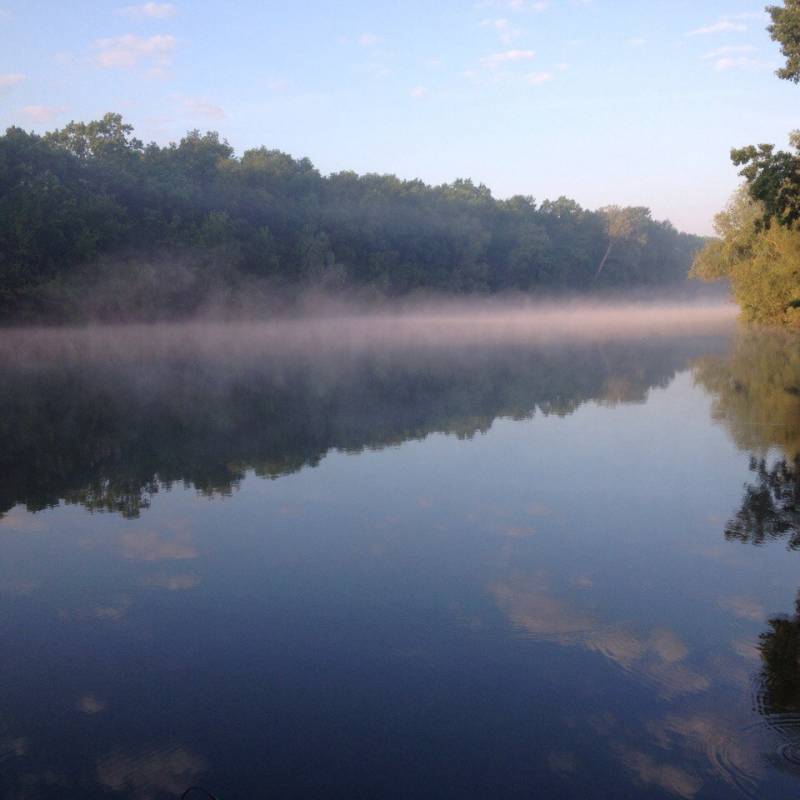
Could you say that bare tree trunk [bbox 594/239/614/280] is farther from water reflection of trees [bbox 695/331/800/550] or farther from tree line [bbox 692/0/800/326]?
water reflection of trees [bbox 695/331/800/550]

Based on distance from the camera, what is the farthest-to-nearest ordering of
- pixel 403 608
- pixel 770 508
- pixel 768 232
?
pixel 768 232
pixel 770 508
pixel 403 608

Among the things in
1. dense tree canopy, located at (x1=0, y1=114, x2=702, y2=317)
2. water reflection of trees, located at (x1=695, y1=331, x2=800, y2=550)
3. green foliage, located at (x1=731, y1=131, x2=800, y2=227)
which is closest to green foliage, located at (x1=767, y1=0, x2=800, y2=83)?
green foliage, located at (x1=731, y1=131, x2=800, y2=227)

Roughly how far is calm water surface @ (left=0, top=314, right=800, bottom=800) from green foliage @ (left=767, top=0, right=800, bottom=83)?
9343 mm

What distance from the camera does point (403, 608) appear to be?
684 centimetres

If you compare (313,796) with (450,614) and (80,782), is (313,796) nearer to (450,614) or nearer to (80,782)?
(80,782)

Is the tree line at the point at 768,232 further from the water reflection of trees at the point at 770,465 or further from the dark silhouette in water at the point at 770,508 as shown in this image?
the dark silhouette in water at the point at 770,508

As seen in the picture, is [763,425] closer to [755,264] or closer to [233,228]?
[755,264]

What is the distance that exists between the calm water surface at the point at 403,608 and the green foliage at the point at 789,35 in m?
9.34

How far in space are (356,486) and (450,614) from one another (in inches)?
185

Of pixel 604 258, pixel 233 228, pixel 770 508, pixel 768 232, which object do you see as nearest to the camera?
pixel 770 508

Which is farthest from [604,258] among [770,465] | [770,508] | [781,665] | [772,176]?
[781,665]

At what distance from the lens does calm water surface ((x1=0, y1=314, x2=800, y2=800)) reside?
15.4ft

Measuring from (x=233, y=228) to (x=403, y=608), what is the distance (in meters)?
63.0

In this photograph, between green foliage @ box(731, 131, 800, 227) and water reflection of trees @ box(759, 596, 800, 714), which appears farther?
green foliage @ box(731, 131, 800, 227)
